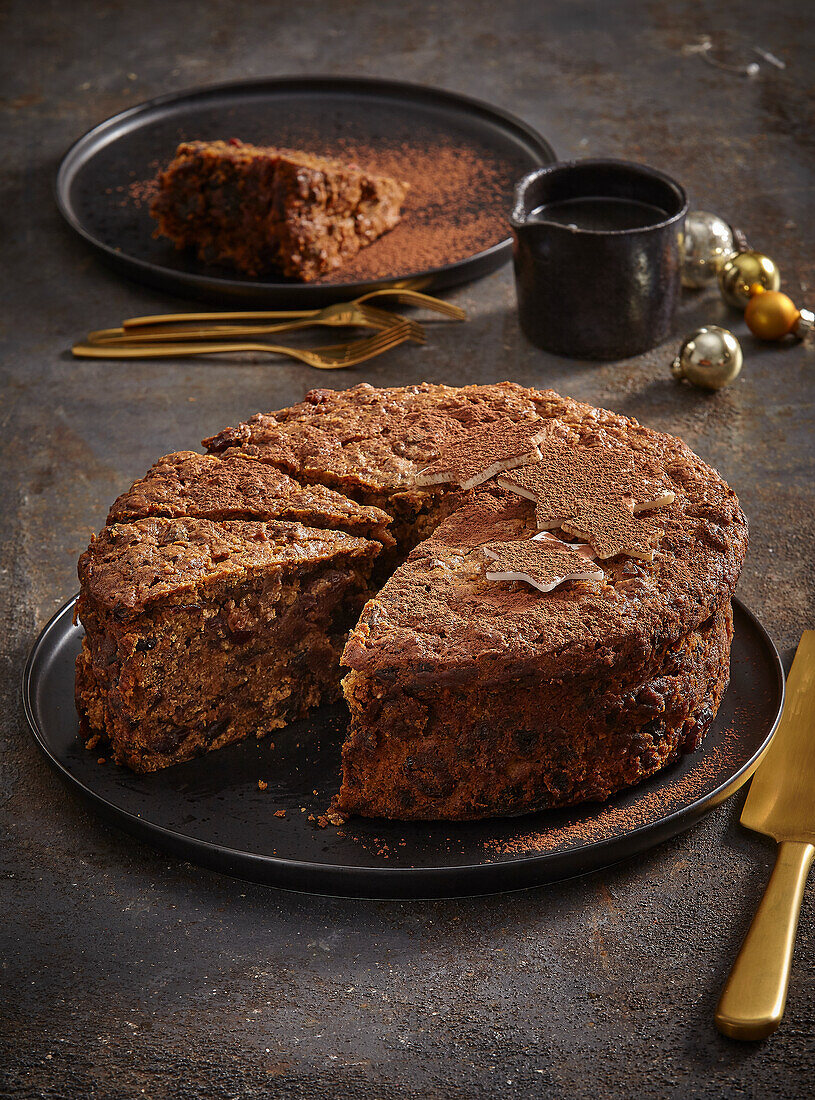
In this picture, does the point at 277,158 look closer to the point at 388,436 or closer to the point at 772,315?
the point at 772,315

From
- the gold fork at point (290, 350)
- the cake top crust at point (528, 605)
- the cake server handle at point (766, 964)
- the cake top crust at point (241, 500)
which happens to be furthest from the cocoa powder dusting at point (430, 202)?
the cake server handle at point (766, 964)

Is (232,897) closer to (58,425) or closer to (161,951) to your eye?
(161,951)

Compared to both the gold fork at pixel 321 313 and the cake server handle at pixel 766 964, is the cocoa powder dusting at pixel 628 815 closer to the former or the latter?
the cake server handle at pixel 766 964

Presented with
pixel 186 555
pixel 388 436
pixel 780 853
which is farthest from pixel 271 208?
pixel 780 853

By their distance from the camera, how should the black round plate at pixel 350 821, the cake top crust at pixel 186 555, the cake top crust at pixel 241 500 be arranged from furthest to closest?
the cake top crust at pixel 241 500 → the cake top crust at pixel 186 555 → the black round plate at pixel 350 821

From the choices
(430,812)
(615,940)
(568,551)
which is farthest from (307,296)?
(615,940)

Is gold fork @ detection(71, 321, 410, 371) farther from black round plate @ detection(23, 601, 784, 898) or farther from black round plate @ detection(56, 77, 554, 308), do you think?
black round plate @ detection(23, 601, 784, 898)

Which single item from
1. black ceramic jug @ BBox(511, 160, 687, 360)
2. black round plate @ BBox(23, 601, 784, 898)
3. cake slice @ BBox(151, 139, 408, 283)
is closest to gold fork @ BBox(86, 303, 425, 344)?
cake slice @ BBox(151, 139, 408, 283)
